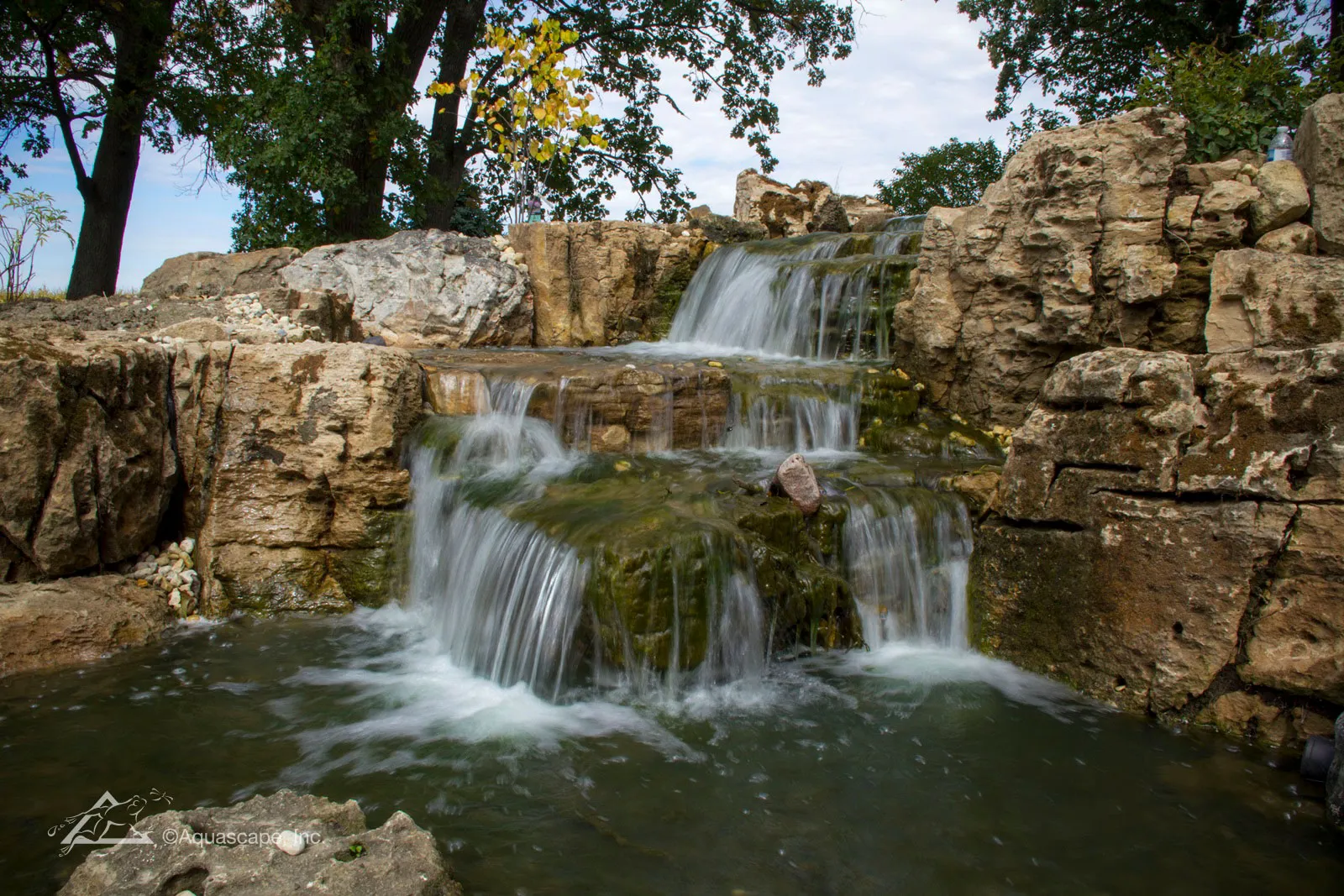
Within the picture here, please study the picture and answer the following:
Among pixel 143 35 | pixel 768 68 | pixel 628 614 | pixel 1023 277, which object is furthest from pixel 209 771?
pixel 768 68

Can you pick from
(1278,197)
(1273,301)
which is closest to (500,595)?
(1273,301)

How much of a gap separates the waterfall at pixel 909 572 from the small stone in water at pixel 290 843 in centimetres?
380

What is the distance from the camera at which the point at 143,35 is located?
12.7m

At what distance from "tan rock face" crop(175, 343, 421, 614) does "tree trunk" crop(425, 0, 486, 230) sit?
7950 millimetres

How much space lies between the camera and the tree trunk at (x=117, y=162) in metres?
12.2

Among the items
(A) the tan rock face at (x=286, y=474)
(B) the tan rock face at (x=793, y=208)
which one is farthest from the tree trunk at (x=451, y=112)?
(A) the tan rock face at (x=286, y=474)

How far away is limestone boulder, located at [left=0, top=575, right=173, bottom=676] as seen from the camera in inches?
192

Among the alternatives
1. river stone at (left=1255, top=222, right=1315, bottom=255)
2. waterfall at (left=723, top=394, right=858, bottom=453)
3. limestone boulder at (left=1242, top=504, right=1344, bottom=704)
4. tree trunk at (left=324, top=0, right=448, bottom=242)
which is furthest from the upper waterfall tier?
tree trunk at (left=324, top=0, right=448, bottom=242)

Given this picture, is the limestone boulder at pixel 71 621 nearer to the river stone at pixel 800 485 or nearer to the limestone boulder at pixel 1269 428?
the river stone at pixel 800 485

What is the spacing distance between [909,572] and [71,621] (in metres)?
5.41

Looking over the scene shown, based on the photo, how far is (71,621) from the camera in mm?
5078

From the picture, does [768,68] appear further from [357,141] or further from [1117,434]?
[1117,434]

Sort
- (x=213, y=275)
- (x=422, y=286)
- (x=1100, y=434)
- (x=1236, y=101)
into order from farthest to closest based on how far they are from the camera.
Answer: (x=422, y=286), (x=213, y=275), (x=1236, y=101), (x=1100, y=434)

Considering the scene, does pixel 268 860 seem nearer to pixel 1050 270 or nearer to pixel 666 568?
pixel 666 568
